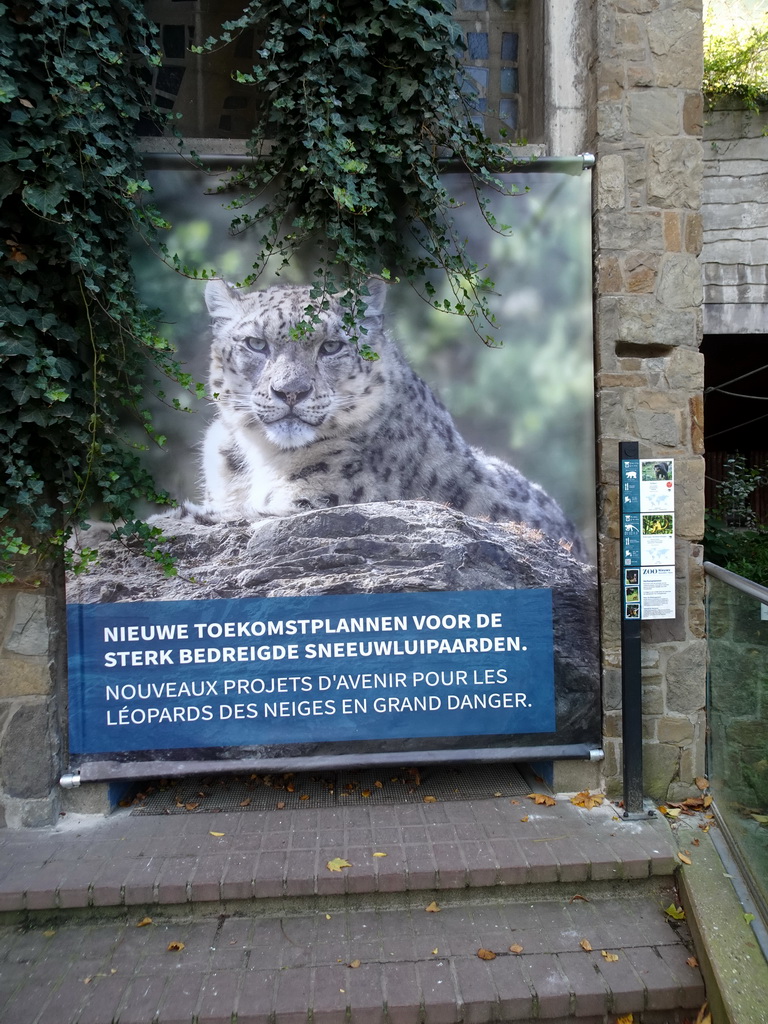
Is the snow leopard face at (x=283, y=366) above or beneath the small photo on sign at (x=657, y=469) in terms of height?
above

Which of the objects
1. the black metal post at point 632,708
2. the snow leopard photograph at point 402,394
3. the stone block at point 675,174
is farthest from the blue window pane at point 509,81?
the black metal post at point 632,708

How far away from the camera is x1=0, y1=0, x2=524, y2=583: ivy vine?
2.82 metres

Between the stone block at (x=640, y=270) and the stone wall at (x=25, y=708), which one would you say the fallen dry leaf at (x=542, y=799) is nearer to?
the stone wall at (x=25, y=708)

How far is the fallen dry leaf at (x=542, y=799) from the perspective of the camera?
3.48m

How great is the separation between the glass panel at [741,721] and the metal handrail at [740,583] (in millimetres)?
28

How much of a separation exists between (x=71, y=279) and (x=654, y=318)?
2.88 meters

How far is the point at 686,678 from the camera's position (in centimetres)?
350

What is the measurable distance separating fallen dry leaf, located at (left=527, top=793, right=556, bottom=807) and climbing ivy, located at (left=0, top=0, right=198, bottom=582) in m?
2.39

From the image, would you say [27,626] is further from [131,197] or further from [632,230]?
[632,230]

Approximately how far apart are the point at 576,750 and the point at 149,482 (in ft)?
8.63

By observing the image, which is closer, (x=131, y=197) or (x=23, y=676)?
(x=131, y=197)

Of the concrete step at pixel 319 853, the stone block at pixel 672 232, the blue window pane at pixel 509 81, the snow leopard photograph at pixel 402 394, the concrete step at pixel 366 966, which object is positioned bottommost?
the concrete step at pixel 366 966

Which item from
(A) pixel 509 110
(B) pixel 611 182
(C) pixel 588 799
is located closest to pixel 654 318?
(B) pixel 611 182

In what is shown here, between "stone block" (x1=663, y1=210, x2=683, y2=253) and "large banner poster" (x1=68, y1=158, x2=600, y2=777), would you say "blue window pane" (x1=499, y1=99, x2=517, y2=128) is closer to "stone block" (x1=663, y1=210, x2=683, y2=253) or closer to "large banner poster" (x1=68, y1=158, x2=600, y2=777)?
"large banner poster" (x1=68, y1=158, x2=600, y2=777)
